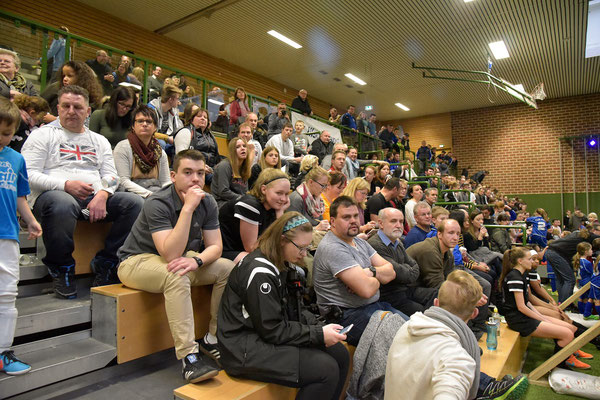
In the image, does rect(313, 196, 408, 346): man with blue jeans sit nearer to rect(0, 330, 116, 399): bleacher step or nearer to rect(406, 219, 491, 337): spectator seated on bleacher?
rect(406, 219, 491, 337): spectator seated on bleacher

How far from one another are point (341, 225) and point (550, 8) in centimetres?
815

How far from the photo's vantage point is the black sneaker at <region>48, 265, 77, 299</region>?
238cm

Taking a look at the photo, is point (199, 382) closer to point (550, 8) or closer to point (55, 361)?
point (55, 361)

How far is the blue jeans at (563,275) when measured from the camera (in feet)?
20.8

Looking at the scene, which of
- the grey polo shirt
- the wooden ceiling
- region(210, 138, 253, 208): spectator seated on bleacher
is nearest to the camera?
the grey polo shirt

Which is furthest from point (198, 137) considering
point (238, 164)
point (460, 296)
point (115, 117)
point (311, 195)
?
point (460, 296)

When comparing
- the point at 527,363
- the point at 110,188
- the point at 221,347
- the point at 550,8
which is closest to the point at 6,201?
the point at 110,188

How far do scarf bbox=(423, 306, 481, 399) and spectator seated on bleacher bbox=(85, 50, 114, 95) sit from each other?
18.6 feet

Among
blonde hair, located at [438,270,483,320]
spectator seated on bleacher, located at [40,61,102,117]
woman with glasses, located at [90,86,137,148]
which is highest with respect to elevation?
spectator seated on bleacher, located at [40,61,102,117]

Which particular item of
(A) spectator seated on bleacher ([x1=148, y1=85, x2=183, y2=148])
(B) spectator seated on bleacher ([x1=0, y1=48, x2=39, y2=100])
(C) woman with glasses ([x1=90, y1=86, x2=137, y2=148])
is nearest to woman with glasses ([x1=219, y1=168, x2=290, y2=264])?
(C) woman with glasses ([x1=90, y1=86, x2=137, y2=148])

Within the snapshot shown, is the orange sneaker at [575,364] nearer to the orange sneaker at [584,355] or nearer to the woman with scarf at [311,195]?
the orange sneaker at [584,355]

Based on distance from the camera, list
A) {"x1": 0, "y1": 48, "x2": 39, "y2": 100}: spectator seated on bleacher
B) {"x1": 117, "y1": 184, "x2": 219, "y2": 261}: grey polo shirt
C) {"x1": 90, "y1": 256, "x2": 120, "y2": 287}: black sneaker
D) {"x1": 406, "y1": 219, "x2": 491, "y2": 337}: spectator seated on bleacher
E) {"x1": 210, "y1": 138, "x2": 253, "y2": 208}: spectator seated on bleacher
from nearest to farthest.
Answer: {"x1": 117, "y1": 184, "x2": 219, "y2": 261}: grey polo shirt < {"x1": 90, "y1": 256, "x2": 120, "y2": 287}: black sneaker < {"x1": 0, "y1": 48, "x2": 39, "y2": 100}: spectator seated on bleacher < {"x1": 406, "y1": 219, "x2": 491, "y2": 337}: spectator seated on bleacher < {"x1": 210, "y1": 138, "x2": 253, "y2": 208}: spectator seated on bleacher

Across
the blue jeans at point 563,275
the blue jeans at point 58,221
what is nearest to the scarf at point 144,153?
the blue jeans at point 58,221

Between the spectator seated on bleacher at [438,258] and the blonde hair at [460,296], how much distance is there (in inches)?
61.8
